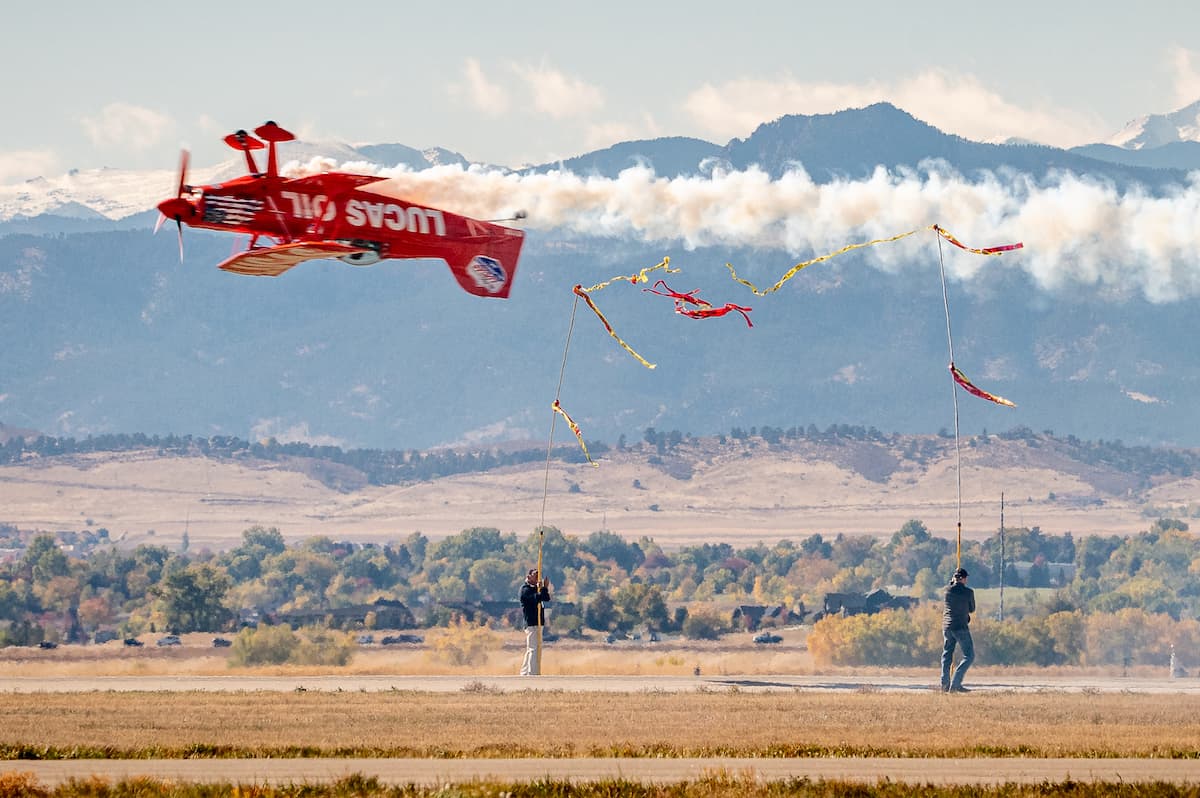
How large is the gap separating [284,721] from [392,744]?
18.4 ft

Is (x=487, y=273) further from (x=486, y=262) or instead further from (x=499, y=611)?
(x=499, y=611)

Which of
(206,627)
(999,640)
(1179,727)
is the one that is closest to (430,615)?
(206,627)

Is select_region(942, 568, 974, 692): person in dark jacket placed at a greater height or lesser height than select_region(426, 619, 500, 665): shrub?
greater

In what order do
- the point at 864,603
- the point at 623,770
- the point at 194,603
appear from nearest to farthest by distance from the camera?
the point at 623,770
the point at 194,603
the point at 864,603

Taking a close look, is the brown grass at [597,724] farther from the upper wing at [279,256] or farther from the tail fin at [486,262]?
the tail fin at [486,262]

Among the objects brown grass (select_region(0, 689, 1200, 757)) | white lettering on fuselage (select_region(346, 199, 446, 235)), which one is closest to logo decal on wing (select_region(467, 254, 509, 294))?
white lettering on fuselage (select_region(346, 199, 446, 235))

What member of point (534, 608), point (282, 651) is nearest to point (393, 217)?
point (534, 608)

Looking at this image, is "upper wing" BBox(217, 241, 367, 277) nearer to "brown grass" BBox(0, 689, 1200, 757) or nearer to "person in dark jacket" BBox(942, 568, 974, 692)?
"brown grass" BBox(0, 689, 1200, 757)

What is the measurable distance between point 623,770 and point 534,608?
2098 centimetres

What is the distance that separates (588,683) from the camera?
56.6 meters

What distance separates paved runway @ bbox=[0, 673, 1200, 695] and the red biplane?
11.3m

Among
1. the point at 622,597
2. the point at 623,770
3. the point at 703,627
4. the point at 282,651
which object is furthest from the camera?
the point at 622,597

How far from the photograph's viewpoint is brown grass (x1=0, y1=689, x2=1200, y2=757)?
128 ft

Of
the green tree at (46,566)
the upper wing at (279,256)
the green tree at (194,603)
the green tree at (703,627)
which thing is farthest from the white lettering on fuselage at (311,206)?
the green tree at (46,566)
